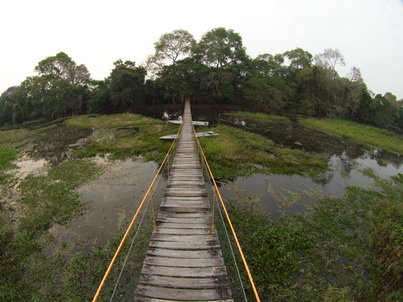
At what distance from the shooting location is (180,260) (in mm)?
5414

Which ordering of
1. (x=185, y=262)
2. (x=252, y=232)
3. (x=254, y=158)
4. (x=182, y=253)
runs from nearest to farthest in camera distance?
(x=185, y=262) → (x=182, y=253) → (x=252, y=232) → (x=254, y=158)

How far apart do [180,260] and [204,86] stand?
3571 centimetres

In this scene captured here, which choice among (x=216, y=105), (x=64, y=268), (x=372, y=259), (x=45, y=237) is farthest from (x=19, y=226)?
(x=216, y=105)

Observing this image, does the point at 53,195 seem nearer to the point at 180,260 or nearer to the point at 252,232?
the point at 180,260

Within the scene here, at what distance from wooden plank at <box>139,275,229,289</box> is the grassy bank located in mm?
1733

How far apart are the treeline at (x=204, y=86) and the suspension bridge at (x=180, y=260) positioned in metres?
31.5

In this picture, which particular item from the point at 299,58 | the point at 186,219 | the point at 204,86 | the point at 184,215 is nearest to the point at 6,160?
the point at 184,215

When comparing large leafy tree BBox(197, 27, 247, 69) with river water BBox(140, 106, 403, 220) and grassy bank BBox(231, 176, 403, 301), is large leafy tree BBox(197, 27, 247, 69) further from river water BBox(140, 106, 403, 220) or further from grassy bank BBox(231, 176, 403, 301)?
grassy bank BBox(231, 176, 403, 301)

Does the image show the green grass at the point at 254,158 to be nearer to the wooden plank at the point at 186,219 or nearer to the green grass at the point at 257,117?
the wooden plank at the point at 186,219

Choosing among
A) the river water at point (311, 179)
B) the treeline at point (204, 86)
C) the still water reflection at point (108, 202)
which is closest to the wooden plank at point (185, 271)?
the still water reflection at point (108, 202)

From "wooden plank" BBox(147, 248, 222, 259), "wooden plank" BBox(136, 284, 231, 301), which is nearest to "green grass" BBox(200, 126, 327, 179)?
"wooden plank" BBox(147, 248, 222, 259)

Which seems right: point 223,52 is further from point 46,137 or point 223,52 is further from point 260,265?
point 260,265

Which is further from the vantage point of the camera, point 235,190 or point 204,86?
point 204,86

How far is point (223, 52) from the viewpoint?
3703 cm
